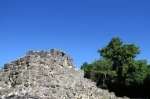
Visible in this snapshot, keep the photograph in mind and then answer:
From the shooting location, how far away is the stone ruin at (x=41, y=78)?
14.2 meters

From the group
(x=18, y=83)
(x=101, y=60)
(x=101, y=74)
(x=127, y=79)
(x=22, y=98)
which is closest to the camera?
(x=22, y=98)

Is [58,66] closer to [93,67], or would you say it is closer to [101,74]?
[101,74]

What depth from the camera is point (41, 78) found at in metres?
15.2

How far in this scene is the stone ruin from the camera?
14.2m

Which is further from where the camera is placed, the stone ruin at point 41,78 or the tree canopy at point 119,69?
the tree canopy at point 119,69

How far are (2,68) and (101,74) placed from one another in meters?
34.2

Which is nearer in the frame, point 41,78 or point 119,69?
point 41,78

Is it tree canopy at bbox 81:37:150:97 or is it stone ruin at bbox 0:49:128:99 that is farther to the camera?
tree canopy at bbox 81:37:150:97

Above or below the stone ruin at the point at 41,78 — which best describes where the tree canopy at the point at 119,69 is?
above

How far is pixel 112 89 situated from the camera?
161 feet

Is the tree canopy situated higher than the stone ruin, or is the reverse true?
the tree canopy

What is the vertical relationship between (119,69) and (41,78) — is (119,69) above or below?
above

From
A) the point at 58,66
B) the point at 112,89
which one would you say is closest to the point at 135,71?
the point at 112,89

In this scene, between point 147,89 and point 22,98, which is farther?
point 147,89
